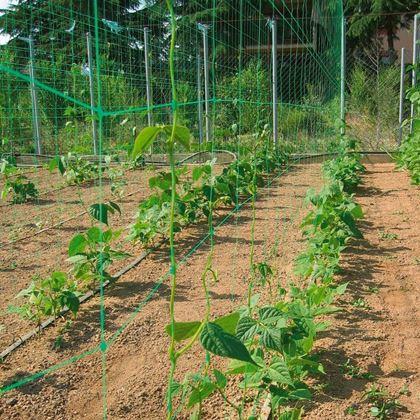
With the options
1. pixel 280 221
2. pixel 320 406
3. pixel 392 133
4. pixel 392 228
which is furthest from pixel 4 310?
pixel 392 133

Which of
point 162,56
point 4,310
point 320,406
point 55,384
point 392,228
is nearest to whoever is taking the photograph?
point 320,406

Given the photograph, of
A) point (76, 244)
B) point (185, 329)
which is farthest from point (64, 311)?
point (185, 329)

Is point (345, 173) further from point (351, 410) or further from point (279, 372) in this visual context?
point (279, 372)

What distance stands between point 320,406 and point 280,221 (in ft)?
9.90

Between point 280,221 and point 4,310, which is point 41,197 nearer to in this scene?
point 280,221

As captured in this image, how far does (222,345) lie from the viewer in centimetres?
122

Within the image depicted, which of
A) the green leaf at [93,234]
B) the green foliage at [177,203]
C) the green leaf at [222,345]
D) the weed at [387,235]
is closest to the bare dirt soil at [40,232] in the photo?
the green leaf at [93,234]

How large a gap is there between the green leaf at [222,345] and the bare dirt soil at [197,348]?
0.86m

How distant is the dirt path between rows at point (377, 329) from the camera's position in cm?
209

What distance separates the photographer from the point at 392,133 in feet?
33.8

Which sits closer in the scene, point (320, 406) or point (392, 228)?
point (320, 406)

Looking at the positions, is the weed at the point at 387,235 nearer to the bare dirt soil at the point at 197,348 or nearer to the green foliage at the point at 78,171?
the bare dirt soil at the point at 197,348

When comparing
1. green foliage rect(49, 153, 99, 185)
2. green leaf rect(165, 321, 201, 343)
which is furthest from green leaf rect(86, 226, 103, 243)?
green foliage rect(49, 153, 99, 185)

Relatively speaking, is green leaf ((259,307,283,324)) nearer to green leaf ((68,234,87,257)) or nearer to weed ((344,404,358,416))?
weed ((344,404,358,416))
